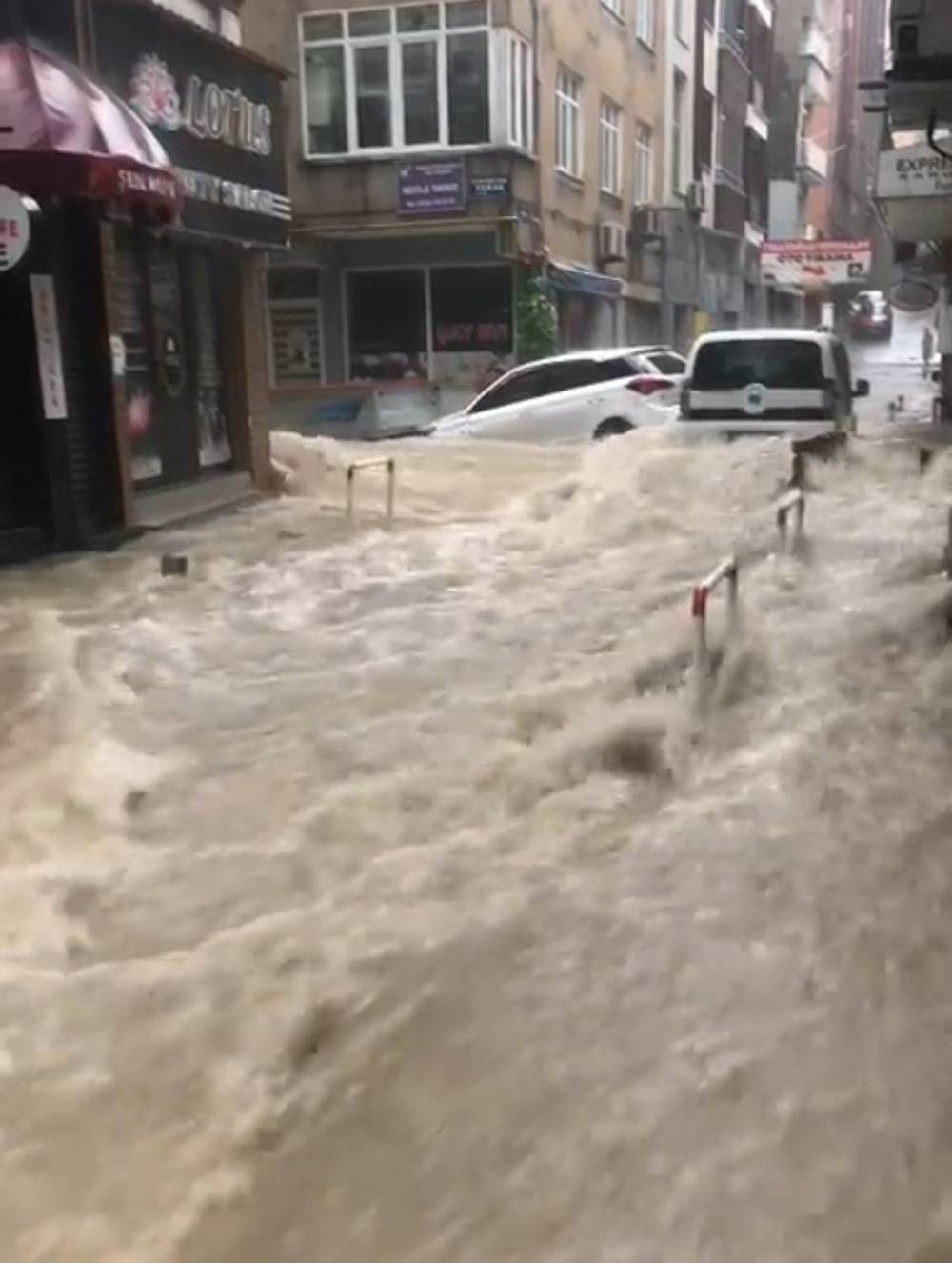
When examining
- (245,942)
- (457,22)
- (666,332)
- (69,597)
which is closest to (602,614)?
(69,597)

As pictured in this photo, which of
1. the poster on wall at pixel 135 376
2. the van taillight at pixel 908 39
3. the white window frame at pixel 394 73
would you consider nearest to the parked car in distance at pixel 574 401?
the white window frame at pixel 394 73

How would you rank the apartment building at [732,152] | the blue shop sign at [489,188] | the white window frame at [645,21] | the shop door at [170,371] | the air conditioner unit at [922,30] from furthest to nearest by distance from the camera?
the apartment building at [732,152] → the white window frame at [645,21] → the blue shop sign at [489,188] → the shop door at [170,371] → the air conditioner unit at [922,30]

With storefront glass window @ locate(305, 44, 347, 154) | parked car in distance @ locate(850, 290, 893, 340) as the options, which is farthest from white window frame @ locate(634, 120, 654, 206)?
parked car in distance @ locate(850, 290, 893, 340)

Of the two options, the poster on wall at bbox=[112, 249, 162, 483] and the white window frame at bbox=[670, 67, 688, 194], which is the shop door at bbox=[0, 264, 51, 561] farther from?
the white window frame at bbox=[670, 67, 688, 194]

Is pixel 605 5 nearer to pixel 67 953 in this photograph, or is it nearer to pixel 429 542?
pixel 429 542

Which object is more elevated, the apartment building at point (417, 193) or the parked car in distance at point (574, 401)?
the apartment building at point (417, 193)

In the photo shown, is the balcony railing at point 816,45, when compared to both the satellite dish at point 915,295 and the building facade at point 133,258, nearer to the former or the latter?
the satellite dish at point 915,295

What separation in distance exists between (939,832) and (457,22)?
20346mm

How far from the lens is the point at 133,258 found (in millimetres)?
12023

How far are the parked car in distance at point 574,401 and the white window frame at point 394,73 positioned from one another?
5.22 m

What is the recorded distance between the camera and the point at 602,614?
859 cm

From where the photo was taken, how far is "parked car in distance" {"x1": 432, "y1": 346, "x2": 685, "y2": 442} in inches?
730

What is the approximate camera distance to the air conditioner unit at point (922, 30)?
7863mm

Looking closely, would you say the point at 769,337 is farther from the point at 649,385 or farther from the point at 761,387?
the point at 649,385
